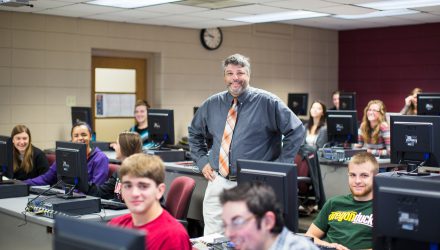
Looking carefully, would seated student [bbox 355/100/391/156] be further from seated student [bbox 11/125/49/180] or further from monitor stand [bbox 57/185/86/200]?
monitor stand [bbox 57/185/86/200]

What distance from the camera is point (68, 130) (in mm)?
8281

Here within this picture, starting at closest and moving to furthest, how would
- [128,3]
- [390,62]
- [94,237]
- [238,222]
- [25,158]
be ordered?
[94,237], [238,222], [25,158], [128,3], [390,62]

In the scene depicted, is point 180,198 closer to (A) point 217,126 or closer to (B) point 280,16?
(A) point 217,126

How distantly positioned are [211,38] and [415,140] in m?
5.54

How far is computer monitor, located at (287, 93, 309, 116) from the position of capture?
31.4 feet

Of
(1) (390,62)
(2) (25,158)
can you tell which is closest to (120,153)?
(2) (25,158)

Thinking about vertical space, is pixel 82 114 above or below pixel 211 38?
below

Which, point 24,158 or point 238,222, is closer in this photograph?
point 238,222

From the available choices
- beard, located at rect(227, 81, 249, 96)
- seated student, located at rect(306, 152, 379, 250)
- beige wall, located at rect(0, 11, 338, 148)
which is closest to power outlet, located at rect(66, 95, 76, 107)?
beige wall, located at rect(0, 11, 338, 148)

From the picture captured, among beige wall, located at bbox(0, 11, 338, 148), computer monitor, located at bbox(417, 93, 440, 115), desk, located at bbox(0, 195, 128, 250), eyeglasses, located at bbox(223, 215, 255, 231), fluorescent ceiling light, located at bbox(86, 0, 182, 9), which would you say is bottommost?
desk, located at bbox(0, 195, 128, 250)

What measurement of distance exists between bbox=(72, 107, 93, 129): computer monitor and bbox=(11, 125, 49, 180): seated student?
6.68 feet

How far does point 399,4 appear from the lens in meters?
7.60

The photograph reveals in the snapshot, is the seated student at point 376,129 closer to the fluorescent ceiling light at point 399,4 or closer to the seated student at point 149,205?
the fluorescent ceiling light at point 399,4

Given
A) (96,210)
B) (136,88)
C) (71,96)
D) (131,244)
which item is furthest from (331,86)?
(131,244)
